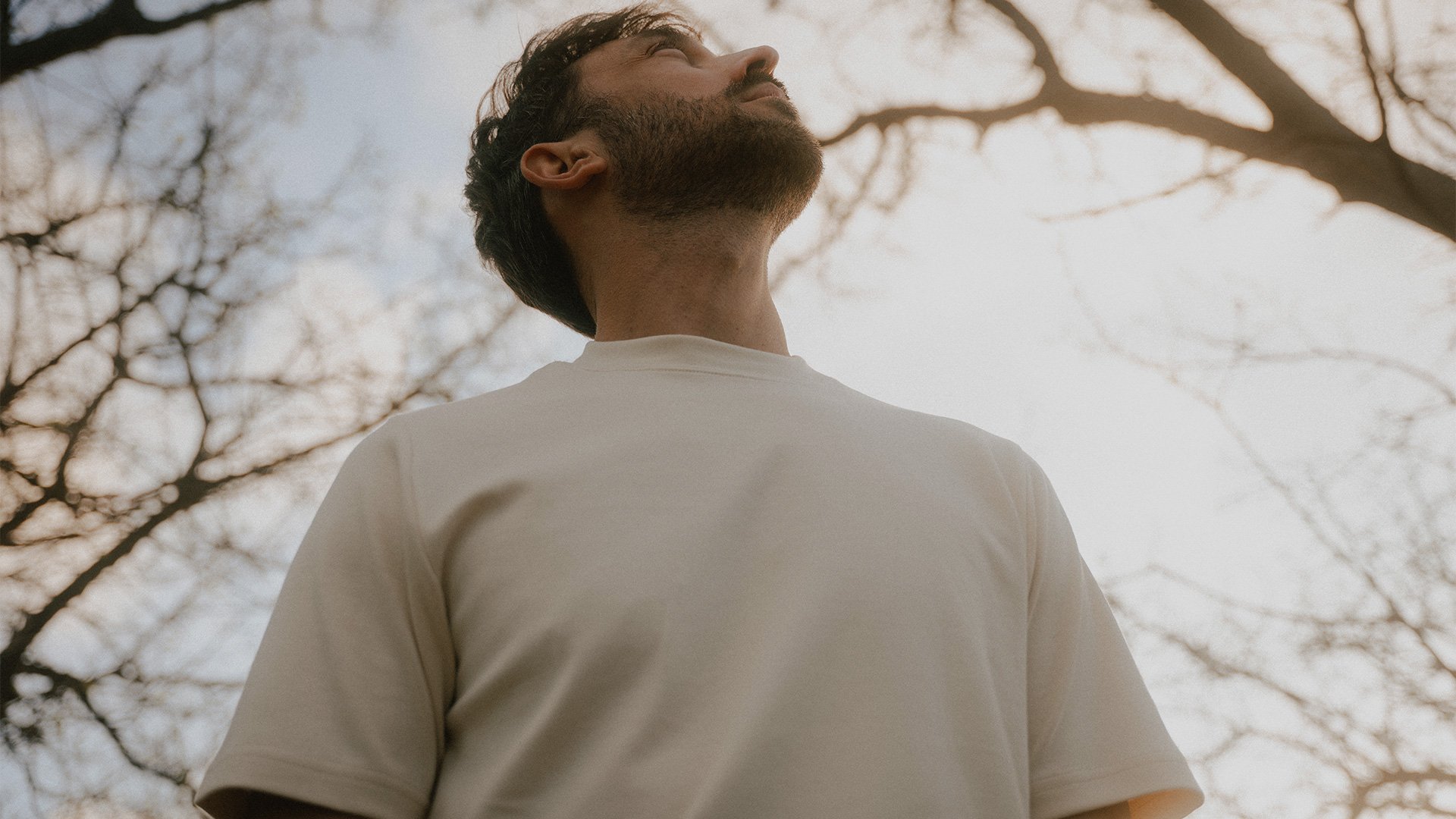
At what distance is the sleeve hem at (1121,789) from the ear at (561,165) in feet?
3.43

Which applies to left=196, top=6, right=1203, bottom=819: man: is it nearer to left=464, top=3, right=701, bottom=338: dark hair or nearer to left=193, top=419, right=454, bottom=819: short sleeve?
left=193, top=419, right=454, bottom=819: short sleeve

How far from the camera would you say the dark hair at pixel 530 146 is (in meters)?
1.60

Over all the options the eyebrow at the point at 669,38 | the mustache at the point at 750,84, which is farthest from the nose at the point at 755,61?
the eyebrow at the point at 669,38

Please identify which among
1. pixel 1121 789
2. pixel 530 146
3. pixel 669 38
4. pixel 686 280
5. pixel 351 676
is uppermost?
pixel 669 38

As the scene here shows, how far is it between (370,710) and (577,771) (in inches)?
7.7

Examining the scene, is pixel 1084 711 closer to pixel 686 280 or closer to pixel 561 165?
pixel 686 280

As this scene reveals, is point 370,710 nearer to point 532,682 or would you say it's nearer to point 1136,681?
point 532,682

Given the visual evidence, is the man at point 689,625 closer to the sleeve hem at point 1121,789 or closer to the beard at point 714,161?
the sleeve hem at point 1121,789

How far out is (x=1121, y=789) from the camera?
940mm

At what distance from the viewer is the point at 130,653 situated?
3.08 metres

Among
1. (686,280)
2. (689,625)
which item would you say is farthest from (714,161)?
(689,625)

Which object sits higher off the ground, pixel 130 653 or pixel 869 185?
pixel 869 185

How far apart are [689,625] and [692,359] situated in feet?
1.39

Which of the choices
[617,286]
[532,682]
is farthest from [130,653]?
[532,682]
